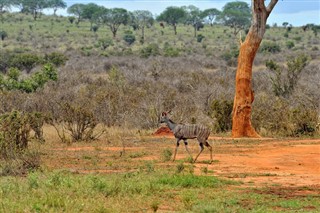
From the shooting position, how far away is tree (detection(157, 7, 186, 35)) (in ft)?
242

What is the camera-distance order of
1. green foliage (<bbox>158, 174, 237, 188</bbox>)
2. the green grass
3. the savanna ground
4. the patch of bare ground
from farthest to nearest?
the patch of bare ground
green foliage (<bbox>158, 174, 237, 188</bbox>)
the savanna ground
the green grass

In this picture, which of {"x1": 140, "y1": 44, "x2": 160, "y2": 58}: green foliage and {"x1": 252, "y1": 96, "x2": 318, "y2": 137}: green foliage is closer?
{"x1": 252, "y1": 96, "x2": 318, "y2": 137}: green foliage

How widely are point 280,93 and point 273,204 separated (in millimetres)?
19179

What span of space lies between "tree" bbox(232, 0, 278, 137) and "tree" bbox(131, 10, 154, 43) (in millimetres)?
55583

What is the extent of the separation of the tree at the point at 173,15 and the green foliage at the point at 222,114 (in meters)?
52.2

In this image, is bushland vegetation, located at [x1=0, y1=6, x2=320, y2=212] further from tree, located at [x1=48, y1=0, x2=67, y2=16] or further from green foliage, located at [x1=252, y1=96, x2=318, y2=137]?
tree, located at [x1=48, y1=0, x2=67, y2=16]

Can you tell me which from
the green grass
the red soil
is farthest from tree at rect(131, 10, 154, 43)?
the green grass

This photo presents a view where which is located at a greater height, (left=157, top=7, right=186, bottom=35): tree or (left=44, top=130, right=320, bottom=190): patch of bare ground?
(left=157, top=7, right=186, bottom=35): tree

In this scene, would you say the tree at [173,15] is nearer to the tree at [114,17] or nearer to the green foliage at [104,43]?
the tree at [114,17]

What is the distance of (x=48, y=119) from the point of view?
2058cm

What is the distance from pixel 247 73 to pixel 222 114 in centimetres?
205

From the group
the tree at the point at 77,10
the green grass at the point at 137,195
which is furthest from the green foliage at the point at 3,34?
the green grass at the point at 137,195

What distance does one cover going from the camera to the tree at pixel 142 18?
7662 cm

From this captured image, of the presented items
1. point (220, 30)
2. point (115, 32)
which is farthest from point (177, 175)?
point (220, 30)
